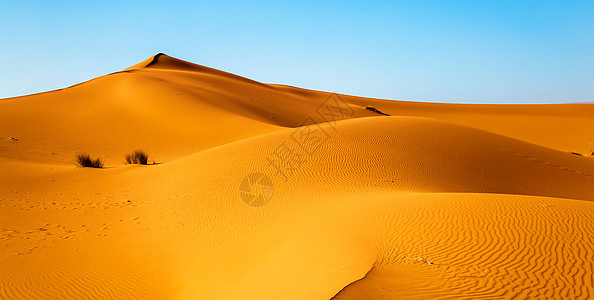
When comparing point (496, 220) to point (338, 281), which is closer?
point (338, 281)

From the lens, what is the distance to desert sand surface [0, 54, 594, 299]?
473 centimetres

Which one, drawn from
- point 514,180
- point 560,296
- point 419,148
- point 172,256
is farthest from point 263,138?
point 560,296

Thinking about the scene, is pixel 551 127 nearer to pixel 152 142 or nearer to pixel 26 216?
pixel 152 142

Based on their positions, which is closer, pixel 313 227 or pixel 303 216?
pixel 313 227

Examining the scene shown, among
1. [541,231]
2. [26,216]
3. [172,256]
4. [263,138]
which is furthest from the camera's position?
[263,138]

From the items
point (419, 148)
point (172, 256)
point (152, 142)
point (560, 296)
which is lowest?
point (560, 296)

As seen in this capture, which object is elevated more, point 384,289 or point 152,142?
point 152,142

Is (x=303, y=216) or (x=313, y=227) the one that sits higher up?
(x=303, y=216)

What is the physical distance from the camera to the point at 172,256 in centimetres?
724

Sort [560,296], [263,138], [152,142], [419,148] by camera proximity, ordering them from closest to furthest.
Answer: [560,296] → [419,148] → [263,138] → [152,142]

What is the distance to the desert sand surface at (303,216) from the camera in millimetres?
4734

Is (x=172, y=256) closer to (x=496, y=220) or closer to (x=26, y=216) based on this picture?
(x=26, y=216)

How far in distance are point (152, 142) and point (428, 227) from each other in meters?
17.5

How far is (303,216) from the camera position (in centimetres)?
777
